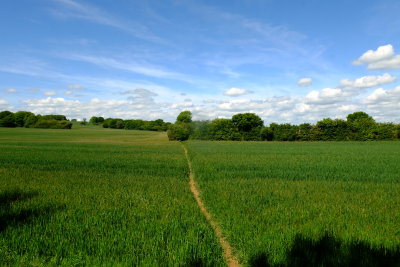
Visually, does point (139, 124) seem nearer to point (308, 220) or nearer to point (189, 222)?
point (189, 222)

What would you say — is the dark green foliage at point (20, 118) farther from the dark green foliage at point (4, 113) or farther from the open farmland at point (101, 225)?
the open farmland at point (101, 225)

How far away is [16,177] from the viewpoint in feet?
40.9

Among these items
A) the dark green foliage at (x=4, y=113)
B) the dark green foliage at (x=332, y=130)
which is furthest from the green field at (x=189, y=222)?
the dark green foliage at (x=4, y=113)

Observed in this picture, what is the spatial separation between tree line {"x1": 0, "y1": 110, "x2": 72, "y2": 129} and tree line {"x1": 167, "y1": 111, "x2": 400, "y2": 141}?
5899 cm

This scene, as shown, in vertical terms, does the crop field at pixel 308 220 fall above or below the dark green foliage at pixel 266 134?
below

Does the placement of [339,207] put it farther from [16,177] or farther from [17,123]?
[17,123]

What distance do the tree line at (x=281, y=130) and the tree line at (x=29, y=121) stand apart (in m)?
59.0

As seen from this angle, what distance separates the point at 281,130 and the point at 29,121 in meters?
92.5

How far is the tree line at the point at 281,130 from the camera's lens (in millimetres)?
50312

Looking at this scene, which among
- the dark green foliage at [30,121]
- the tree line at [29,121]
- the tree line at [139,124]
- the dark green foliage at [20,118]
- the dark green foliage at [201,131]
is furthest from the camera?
the tree line at [139,124]

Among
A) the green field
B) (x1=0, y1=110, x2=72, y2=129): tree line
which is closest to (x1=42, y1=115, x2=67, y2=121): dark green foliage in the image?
(x1=0, y1=110, x2=72, y2=129): tree line

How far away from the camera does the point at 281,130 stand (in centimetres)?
5409

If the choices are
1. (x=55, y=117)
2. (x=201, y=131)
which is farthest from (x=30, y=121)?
(x=201, y=131)

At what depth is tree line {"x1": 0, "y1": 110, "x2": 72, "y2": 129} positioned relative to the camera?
95.1 meters
